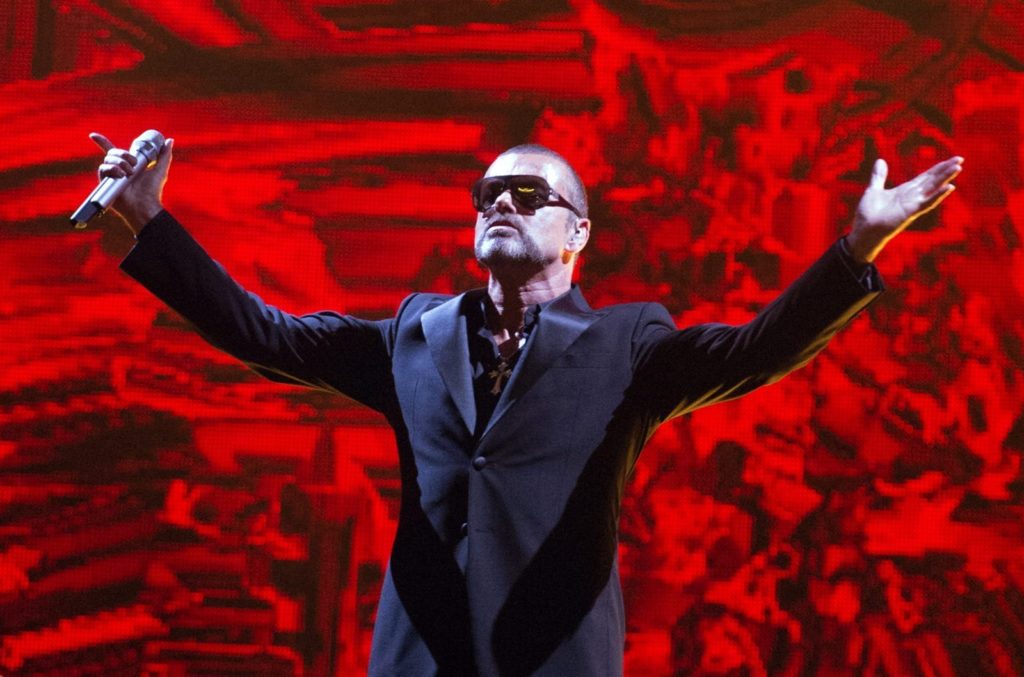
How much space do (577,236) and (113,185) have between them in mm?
875

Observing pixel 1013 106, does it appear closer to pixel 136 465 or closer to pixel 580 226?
pixel 580 226

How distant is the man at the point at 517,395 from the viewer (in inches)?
61.6

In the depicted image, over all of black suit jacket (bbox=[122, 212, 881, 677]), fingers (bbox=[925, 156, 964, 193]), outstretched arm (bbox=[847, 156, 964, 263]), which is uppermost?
fingers (bbox=[925, 156, 964, 193])

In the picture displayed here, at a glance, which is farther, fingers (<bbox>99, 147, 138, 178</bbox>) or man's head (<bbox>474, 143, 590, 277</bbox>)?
man's head (<bbox>474, 143, 590, 277</bbox>)

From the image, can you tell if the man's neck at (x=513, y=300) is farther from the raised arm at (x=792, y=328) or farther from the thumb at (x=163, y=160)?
the thumb at (x=163, y=160)

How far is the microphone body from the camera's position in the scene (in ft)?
4.86

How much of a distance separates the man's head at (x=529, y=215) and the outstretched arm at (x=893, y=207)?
63cm

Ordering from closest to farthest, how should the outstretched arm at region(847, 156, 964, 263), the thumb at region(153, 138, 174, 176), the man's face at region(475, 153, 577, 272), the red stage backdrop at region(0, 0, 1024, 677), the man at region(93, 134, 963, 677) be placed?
the outstretched arm at region(847, 156, 964, 263)
the man at region(93, 134, 963, 677)
the thumb at region(153, 138, 174, 176)
the man's face at region(475, 153, 577, 272)
the red stage backdrop at region(0, 0, 1024, 677)

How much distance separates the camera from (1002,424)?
2699 millimetres

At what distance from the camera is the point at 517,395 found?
170 cm

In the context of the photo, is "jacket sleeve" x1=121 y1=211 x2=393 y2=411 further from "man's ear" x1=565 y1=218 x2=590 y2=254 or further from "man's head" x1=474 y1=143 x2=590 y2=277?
"man's ear" x1=565 y1=218 x2=590 y2=254

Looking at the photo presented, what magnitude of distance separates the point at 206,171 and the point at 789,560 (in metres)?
2.06

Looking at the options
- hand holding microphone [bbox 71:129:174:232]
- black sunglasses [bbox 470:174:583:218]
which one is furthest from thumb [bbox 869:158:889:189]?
hand holding microphone [bbox 71:129:174:232]

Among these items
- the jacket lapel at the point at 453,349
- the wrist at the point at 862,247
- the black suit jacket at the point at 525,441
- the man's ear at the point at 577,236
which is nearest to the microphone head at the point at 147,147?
the black suit jacket at the point at 525,441
